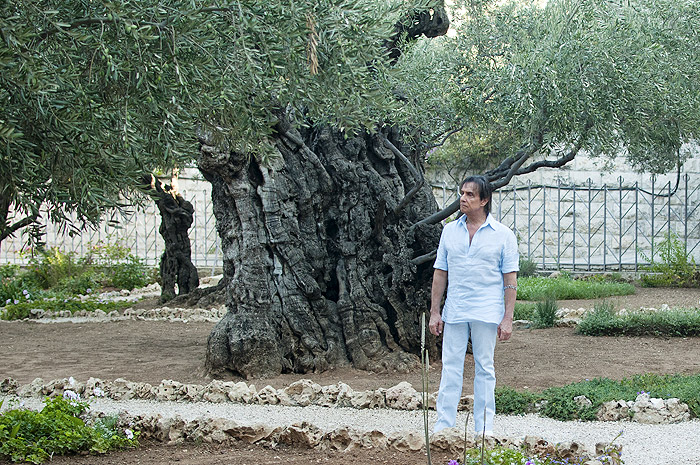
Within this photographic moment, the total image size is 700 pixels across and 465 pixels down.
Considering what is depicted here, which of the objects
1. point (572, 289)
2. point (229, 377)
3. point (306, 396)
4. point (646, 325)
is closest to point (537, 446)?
point (306, 396)

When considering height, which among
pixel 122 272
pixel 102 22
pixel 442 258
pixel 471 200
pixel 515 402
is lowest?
pixel 515 402

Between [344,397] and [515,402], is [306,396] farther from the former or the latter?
[515,402]

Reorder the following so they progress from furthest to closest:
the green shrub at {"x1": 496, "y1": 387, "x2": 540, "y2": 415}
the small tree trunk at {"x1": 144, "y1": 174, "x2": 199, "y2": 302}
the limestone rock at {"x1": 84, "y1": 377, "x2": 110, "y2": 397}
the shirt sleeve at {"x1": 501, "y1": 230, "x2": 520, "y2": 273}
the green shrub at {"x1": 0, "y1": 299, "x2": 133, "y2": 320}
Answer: the small tree trunk at {"x1": 144, "y1": 174, "x2": 199, "y2": 302}
the green shrub at {"x1": 0, "y1": 299, "x2": 133, "y2": 320}
the limestone rock at {"x1": 84, "y1": 377, "x2": 110, "y2": 397}
the green shrub at {"x1": 496, "y1": 387, "x2": 540, "y2": 415}
the shirt sleeve at {"x1": 501, "y1": 230, "x2": 520, "y2": 273}

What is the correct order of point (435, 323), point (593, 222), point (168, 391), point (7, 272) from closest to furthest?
point (435, 323), point (168, 391), point (7, 272), point (593, 222)

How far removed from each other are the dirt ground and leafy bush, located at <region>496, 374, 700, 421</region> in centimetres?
81

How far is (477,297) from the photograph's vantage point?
4512 millimetres

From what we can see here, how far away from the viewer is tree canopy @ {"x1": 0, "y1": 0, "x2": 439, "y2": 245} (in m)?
3.21

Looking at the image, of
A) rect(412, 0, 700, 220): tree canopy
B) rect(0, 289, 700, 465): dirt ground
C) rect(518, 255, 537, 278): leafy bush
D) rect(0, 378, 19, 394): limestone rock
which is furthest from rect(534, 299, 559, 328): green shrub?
rect(0, 378, 19, 394): limestone rock

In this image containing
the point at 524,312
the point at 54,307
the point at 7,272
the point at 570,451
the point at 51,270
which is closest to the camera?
the point at 570,451

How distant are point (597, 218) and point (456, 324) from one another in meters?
14.9

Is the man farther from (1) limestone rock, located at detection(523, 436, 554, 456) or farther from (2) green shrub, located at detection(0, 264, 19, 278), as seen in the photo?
(2) green shrub, located at detection(0, 264, 19, 278)

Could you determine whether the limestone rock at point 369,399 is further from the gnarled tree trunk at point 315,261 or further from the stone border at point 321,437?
the gnarled tree trunk at point 315,261

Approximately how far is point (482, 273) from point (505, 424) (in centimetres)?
121

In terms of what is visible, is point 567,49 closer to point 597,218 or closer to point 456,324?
point 456,324
